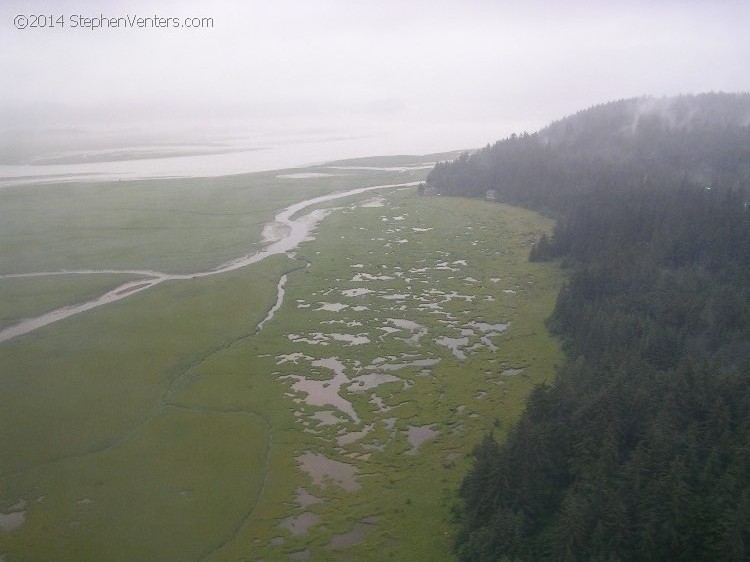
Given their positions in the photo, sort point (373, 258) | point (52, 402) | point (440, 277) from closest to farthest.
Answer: point (52, 402) → point (440, 277) → point (373, 258)

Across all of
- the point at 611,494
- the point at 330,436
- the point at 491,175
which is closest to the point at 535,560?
the point at 611,494

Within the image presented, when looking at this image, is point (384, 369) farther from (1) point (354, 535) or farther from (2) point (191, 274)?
(2) point (191, 274)

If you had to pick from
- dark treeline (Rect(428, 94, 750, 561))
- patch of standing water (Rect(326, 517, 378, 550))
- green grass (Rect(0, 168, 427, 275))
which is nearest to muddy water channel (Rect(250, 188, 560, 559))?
patch of standing water (Rect(326, 517, 378, 550))

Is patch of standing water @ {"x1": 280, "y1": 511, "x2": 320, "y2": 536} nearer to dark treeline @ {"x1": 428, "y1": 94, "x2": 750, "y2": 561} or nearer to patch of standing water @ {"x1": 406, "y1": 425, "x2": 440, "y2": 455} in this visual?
dark treeline @ {"x1": 428, "y1": 94, "x2": 750, "y2": 561}

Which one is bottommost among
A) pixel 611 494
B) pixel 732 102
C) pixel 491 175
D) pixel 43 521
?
pixel 43 521

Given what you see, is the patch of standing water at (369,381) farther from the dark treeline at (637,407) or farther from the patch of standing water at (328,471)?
the dark treeline at (637,407)

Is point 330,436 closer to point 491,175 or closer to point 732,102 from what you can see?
point 491,175

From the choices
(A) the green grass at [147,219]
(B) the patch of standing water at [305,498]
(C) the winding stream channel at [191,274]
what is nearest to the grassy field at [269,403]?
(B) the patch of standing water at [305,498]
